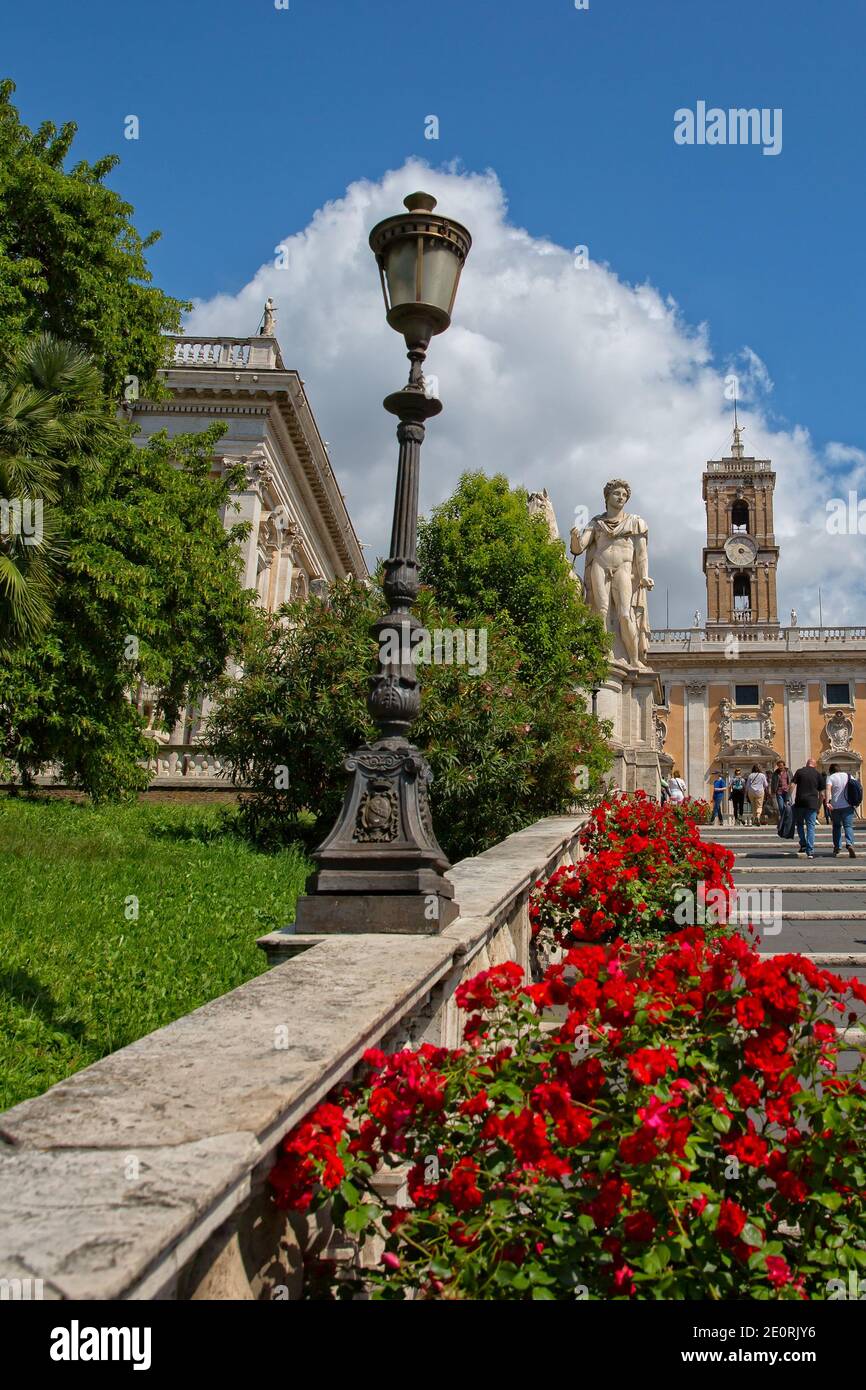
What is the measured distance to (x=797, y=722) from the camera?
55125 mm

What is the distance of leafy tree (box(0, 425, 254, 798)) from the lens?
15492mm

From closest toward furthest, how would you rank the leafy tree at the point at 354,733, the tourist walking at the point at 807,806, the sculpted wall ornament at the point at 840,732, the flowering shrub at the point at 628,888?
the flowering shrub at the point at 628,888 < the leafy tree at the point at 354,733 < the tourist walking at the point at 807,806 < the sculpted wall ornament at the point at 840,732

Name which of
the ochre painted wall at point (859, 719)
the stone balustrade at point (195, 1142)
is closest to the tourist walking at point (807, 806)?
the stone balustrade at point (195, 1142)

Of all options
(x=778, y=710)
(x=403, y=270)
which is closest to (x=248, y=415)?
(x=403, y=270)

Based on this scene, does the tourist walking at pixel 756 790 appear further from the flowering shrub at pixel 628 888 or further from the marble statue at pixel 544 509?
the flowering shrub at pixel 628 888

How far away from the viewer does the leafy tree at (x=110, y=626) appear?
15492 millimetres

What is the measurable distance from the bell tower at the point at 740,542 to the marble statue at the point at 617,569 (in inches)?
2124

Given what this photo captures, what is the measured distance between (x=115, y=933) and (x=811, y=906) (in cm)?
682

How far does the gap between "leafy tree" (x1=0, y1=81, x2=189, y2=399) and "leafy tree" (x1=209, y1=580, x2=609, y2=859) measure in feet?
28.2

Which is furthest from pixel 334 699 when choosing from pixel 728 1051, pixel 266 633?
pixel 728 1051

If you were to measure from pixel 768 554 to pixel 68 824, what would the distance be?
67.4m
